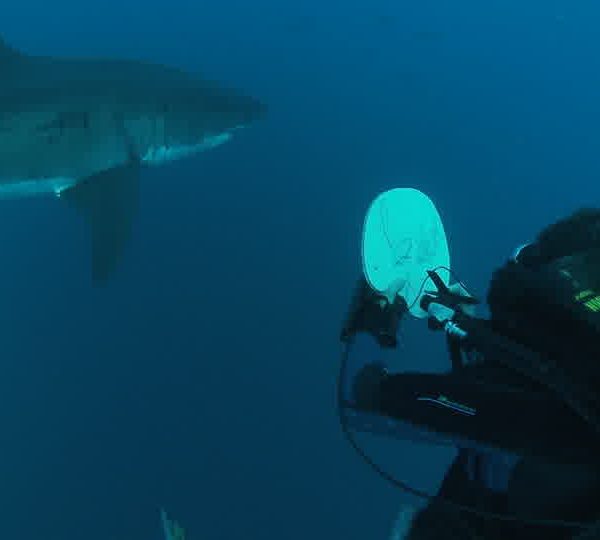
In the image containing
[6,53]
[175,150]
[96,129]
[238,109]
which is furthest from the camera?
[238,109]

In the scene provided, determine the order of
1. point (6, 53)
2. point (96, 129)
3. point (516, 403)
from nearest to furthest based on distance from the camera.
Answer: point (516, 403), point (6, 53), point (96, 129)

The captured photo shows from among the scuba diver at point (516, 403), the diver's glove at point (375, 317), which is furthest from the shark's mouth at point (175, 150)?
the scuba diver at point (516, 403)

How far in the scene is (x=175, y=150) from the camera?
494 centimetres

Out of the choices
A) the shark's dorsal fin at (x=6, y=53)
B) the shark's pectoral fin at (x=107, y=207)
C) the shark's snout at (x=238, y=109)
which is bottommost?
the shark's pectoral fin at (x=107, y=207)

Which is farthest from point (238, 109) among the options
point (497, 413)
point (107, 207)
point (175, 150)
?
point (497, 413)

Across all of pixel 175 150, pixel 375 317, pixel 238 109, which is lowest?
pixel 375 317

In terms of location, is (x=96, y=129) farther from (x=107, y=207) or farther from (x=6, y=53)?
(x=6, y=53)

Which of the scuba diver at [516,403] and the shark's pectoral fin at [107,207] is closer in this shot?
the scuba diver at [516,403]

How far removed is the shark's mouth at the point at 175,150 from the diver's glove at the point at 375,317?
3.22 meters

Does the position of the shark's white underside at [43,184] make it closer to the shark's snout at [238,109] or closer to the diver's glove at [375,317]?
the shark's snout at [238,109]

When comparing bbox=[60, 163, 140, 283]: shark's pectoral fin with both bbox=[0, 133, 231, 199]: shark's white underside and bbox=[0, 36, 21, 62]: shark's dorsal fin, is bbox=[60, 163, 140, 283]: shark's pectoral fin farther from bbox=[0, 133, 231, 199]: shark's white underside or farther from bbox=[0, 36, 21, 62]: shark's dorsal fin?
bbox=[0, 36, 21, 62]: shark's dorsal fin

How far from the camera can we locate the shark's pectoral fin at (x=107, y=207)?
4.26 metres

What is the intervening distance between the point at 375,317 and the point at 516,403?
766 mm

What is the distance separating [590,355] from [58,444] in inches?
187
